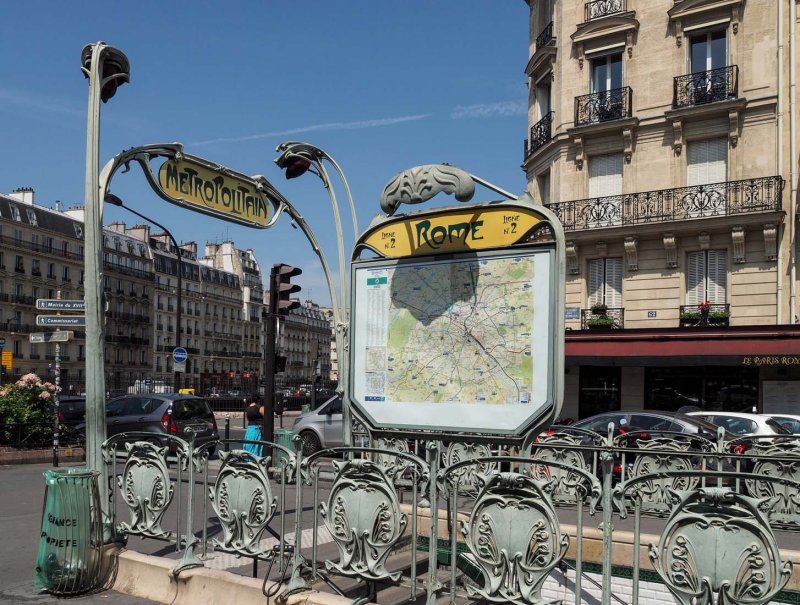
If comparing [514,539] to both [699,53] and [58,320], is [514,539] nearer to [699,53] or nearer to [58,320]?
[58,320]

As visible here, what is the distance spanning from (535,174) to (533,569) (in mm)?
23640

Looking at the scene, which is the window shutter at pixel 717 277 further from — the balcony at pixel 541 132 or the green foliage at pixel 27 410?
the green foliage at pixel 27 410

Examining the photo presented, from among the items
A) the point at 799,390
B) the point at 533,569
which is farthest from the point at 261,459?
the point at 799,390

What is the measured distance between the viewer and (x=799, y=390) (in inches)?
808

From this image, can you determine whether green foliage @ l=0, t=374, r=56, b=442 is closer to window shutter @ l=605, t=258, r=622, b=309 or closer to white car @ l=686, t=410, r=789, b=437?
white car @ l=686, t=410, r=789, b=437

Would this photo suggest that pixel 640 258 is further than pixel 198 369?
No

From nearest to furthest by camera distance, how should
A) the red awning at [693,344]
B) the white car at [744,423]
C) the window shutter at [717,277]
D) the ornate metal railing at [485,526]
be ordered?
the ornate metal railing at [485,526]
the white car at [744,423]
the red awning at [693,344]
the window shutter at [717,277]

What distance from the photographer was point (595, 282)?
24.0 meters

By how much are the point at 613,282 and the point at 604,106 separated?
18.4 feet

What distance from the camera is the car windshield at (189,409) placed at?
17.4 metres

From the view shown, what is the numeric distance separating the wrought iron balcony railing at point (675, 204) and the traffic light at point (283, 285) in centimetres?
1258

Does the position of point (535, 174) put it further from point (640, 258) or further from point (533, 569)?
point (533, 569)

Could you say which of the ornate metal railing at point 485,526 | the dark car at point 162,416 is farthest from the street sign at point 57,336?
the ornate metal railing at point 485,526

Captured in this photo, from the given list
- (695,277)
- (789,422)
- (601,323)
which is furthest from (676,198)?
(789,422)
